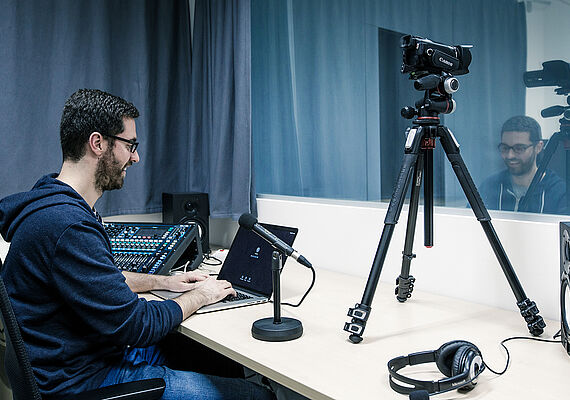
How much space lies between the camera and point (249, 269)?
70.4 inches

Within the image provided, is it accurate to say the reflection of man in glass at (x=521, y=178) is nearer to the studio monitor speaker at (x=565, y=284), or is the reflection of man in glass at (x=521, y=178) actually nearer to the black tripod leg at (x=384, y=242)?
the studio monitor speaker at (x=565, y=284)

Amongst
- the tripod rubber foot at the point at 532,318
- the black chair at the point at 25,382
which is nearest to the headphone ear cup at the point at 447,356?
the tripod rubber foot at the point at 532,318

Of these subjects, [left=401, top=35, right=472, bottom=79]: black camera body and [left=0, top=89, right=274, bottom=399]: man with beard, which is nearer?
[left=0, top=89, right=274, bottom=399]: man with beard

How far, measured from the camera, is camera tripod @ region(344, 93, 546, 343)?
1.32 m

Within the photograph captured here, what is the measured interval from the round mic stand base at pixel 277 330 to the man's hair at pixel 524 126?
0.91m

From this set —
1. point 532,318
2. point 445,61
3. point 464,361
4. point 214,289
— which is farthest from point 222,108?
point 464,361

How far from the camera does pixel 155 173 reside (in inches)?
110

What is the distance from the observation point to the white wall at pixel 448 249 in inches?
58.7

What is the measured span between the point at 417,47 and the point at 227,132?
1.40 m

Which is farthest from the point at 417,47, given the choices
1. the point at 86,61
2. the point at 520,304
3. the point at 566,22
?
the point at 86,61

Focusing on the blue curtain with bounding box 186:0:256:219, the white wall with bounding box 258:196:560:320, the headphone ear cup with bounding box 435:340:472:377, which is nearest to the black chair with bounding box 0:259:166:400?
the headphone ear cup with bounding box 435:340:472:377

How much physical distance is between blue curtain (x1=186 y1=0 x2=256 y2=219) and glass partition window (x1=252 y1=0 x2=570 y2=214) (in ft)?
0.52

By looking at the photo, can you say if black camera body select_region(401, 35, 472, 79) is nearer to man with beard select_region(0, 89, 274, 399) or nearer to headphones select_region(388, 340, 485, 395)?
headphones select_region(388, 340, 485, 395)

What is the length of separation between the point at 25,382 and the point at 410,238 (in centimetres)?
111
